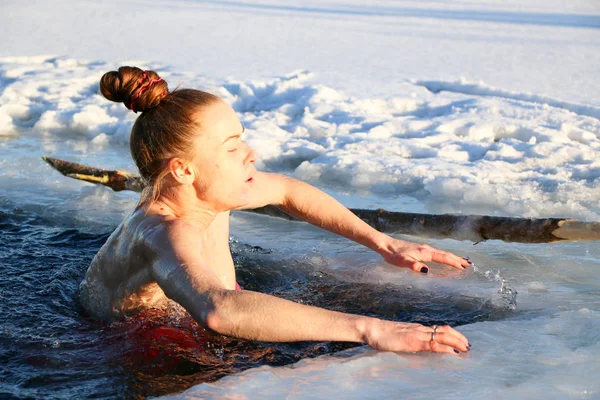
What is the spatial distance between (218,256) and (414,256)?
0.84 m

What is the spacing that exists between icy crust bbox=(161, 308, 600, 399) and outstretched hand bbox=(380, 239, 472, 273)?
26.7 inches

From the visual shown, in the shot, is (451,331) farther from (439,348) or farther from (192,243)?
(192,243)

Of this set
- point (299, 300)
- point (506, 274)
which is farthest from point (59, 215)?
point (506, 274)

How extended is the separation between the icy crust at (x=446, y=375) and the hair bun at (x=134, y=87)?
0.94 m

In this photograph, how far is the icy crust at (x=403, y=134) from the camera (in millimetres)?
4387


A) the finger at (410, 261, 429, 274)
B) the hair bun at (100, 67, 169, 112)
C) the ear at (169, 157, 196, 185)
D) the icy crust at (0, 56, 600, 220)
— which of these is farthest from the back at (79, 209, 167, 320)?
the icy crust at (0, 56, 600, 220)

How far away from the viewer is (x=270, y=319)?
85.3 inches

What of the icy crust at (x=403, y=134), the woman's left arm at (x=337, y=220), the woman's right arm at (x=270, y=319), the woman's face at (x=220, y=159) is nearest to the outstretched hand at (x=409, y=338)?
the woman's right arm at (x=270, y=319)

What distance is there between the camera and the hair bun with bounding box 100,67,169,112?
2439 mm

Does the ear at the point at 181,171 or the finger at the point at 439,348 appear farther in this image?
the ear at the point at 181,171

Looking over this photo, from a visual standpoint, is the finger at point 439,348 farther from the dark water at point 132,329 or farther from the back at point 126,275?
the back at point 126,275

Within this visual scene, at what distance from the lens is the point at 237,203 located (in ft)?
8.71

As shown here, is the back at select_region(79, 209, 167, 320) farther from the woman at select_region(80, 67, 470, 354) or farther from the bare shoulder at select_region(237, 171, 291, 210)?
the bare shoulder at select_region(237, 171, 291, 210)

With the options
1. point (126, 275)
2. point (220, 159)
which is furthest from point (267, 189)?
point (126, 275)
